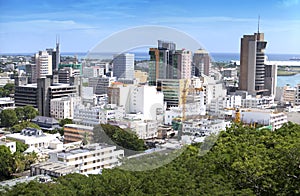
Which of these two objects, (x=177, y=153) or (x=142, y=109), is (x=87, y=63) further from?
(x=177, y=153)

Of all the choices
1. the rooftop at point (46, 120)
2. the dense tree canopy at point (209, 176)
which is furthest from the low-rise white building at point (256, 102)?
the dense tree canopy at point (209, 176)

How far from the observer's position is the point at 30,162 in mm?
4438

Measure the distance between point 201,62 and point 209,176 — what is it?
659 millimetres

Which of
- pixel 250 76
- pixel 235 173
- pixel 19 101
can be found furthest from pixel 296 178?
pixel 250 76

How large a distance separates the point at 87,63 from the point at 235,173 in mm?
935

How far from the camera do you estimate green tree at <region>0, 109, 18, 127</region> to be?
23.6 feet

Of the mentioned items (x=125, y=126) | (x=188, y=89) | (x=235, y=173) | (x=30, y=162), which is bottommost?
(x=30, y=162)

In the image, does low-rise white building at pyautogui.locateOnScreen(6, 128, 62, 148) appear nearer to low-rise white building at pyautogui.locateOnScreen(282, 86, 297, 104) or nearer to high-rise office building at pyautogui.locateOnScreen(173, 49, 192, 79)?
high-rise office building at pyautogui.locateOnScreen(173, 49, 192, 79)

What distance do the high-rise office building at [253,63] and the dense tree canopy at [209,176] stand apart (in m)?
7.52

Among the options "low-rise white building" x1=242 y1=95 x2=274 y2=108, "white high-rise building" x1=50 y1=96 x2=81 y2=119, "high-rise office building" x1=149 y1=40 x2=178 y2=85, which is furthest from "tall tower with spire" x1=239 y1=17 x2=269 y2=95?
"high-rise office building" x1=149 y1=40 x2=178 y2=85

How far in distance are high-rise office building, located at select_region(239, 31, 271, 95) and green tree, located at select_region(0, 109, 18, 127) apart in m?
5.31

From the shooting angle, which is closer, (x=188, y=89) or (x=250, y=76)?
(x=188, y=89)

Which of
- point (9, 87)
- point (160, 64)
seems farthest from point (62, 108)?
point (160, 64)

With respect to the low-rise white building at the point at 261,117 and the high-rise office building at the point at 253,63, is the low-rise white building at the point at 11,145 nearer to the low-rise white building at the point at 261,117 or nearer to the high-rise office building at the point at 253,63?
the low-rise white building at the point at 261,117
